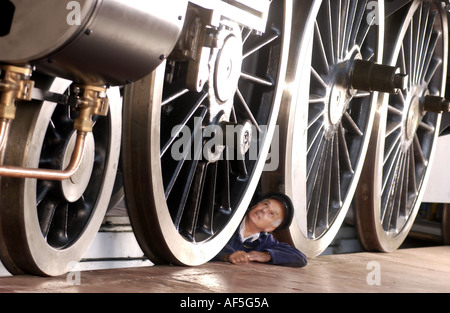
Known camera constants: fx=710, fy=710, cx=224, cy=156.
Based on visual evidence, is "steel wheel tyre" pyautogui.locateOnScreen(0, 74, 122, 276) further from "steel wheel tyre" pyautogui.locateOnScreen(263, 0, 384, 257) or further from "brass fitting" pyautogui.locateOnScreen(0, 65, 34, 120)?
"steel wheel tyre" pyautogui.locateOnScreen(263, 0, 384, 257)

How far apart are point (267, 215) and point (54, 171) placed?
1173mm

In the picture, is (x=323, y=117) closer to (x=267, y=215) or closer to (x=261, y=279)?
(x=267, y=215)

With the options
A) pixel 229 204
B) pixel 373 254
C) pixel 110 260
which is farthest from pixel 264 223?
pixel 373 254

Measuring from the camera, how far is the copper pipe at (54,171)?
1.30 meters

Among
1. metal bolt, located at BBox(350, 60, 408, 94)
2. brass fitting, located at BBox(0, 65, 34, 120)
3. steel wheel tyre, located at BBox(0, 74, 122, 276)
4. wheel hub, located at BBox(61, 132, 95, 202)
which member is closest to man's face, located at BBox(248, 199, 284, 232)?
metal bolt, located at BBox(350, 60, 408, 94)

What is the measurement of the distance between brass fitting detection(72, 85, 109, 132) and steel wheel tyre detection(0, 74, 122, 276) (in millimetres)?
69

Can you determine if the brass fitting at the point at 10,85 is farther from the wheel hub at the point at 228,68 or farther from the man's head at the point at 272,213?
the man's head at the point at 272,213

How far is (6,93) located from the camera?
131cm

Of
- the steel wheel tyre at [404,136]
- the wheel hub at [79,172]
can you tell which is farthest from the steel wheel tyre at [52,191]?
the steel wheel tyre at [404,136]

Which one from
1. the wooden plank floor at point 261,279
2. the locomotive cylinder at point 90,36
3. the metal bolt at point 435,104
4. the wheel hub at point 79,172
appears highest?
the metal bolt at point 435,104

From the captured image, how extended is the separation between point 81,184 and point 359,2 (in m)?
1.76

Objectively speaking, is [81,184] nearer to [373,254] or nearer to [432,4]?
[373,254]

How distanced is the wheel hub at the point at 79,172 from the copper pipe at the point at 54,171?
0.34 ft

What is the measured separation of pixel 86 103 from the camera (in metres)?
1.48
